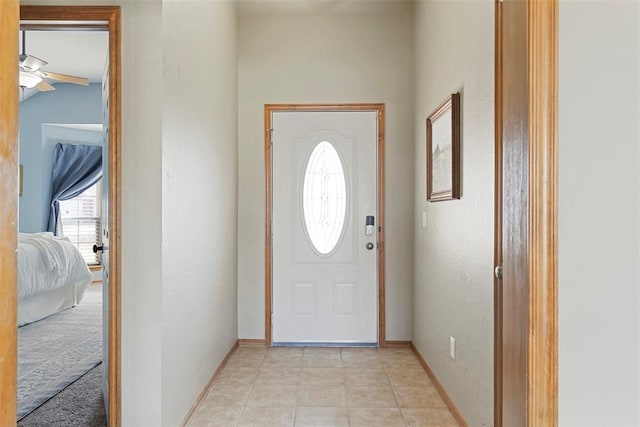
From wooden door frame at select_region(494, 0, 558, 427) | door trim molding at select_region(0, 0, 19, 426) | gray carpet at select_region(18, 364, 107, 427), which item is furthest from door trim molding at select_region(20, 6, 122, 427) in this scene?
wooden door frame at select_region(494, 0, 558, 427)

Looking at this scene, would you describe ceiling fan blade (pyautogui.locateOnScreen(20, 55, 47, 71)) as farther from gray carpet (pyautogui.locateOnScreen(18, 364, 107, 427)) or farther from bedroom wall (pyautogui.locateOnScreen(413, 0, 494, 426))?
bedroom wall (pyautogui.locateOnScreen(413, 0, 494, 426))

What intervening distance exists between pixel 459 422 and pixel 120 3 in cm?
271

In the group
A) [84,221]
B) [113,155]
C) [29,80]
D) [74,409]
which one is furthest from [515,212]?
[84,221]

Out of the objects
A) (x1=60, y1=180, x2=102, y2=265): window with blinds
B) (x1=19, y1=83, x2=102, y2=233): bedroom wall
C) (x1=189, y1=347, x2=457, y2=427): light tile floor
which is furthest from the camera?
Result: (x1=60, y1=180, x2=102, y2=265): window with blinds

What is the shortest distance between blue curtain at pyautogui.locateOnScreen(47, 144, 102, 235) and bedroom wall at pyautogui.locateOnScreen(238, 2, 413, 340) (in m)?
4.18

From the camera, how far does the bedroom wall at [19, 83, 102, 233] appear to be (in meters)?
6.47

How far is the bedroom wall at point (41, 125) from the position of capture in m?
6.47

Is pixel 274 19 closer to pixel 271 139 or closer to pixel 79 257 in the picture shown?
pixel 271 139

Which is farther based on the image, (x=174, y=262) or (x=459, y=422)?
(x=459, y=422)

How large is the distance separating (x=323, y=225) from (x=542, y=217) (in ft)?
10.3

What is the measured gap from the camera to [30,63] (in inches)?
155

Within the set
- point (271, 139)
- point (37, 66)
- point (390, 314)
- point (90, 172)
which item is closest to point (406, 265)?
point (390, 314)

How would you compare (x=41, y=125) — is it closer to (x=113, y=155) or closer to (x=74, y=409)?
(x=74, y=409)

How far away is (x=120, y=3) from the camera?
2.07 m
